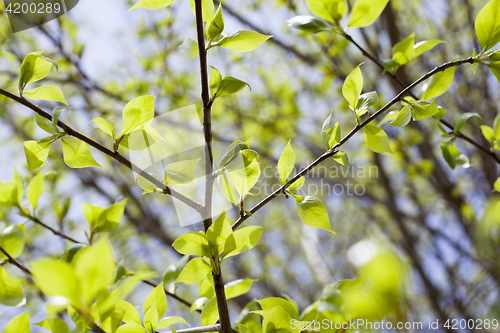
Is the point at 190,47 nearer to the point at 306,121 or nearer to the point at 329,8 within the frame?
the point at 329,8

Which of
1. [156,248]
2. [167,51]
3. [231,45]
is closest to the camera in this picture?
[231,45]

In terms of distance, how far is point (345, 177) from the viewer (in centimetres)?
195

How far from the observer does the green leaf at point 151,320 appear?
36cm

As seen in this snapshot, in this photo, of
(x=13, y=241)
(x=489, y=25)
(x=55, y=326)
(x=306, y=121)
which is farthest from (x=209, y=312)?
(x=306, y=121)

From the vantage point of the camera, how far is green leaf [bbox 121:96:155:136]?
0.35m

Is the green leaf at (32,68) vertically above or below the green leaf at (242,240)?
above

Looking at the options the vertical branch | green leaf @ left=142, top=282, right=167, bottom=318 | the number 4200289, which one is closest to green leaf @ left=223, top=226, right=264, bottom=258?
the vertical branch

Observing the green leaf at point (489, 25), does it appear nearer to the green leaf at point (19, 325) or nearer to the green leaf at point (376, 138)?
the green leaf at point (376, 138)

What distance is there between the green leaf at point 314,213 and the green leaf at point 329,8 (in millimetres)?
260

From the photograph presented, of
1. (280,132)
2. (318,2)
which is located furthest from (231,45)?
(280,132)

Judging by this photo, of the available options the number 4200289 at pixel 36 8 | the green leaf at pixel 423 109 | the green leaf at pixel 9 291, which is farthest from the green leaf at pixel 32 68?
the number 4200289 at pixel 36 8

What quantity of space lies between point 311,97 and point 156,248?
2.10 m

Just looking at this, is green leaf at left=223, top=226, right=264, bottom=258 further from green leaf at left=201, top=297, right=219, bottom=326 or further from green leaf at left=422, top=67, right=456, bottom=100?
green leaf at left=422, top=67, right=456, bottom=100

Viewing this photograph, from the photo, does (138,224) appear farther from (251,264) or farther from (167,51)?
(251,264)
